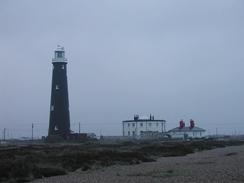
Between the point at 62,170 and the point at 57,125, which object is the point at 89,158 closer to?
the point at 62,170

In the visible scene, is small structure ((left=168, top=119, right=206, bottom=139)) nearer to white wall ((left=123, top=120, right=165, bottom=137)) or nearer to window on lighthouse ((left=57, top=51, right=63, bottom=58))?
white wall ((left=123, top=120, right=165, bottom=137))

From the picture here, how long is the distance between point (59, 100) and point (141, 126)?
33645 millimetres

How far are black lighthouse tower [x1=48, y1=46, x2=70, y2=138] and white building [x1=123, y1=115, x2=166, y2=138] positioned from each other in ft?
97.5

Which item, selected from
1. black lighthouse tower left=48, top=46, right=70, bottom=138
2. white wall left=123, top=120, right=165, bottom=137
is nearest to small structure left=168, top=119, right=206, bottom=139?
white wall left=123, top=120, right=165, bottom=137

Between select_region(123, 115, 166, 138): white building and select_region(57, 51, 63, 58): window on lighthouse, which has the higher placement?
select_region(57, 51, 63, 58): window on lighthouse

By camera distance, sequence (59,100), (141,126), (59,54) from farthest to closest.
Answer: (141,126), (59,54), (59,100)

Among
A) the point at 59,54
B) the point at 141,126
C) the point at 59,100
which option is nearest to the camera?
the point at 59,100

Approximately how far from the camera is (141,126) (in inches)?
3846

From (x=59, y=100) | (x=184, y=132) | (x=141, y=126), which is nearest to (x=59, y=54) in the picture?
(x=59, y=100)

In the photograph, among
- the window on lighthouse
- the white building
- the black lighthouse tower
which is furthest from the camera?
the white building

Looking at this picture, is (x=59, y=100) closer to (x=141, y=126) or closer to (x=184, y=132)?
(x=141, y=126)

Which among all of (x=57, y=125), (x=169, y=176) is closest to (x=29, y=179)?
(x=169, y=176)

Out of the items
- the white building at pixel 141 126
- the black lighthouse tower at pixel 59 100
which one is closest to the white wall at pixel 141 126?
the white building at pixel 141 126

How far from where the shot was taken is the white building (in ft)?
319
